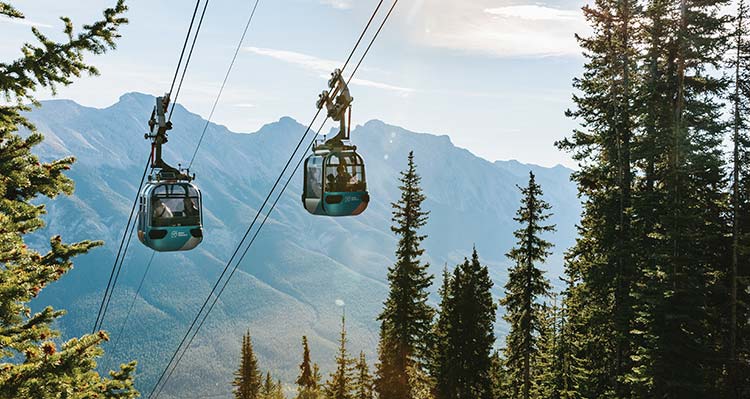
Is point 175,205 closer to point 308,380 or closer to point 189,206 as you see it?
point 189,206

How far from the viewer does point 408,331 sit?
A: 96.6 feet

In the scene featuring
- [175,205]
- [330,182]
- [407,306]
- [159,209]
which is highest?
[330,182]

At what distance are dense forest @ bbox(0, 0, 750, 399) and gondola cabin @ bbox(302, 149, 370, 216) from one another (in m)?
7.61

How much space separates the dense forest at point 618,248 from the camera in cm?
→ 847

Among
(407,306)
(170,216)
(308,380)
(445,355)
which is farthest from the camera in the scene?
(308,380)

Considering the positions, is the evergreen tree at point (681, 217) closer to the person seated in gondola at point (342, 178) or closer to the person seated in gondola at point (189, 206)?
the person seated in gondola at point (342, 178)

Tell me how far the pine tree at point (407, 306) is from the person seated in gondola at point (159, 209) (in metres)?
15.1

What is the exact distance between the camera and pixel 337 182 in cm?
1616

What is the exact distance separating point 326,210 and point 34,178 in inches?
338

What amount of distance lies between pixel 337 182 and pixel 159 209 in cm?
598

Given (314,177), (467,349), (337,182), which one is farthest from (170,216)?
(467,349)

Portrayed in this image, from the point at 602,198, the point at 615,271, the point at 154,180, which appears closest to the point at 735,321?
the point at 615,271

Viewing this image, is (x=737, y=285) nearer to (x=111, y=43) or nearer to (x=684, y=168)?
(x=684, y=168)

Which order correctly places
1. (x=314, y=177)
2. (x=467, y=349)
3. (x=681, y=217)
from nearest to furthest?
(x=314, y=177) → (x=681, y=217) → (x=467, y=349)
